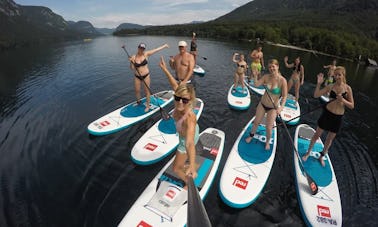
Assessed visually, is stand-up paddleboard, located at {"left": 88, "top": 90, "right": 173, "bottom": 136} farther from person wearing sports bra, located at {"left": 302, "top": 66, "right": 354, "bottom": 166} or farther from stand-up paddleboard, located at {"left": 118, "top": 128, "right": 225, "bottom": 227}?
person wearing sports bra, located at {"left": 302, "top": 66, "right": 354, "bottom": 166}

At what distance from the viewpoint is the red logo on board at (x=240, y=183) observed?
19.0 ft

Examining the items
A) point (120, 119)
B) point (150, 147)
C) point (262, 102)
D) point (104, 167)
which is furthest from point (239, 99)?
point (104, 167)

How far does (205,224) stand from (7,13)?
20987 cm

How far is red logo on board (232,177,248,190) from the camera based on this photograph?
579cm

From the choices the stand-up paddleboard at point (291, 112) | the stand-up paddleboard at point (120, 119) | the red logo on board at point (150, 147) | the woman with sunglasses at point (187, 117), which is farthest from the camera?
the stand-up paddleboard at point (291, 112)

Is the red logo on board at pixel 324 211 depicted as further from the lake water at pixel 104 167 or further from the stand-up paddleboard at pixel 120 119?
the stand-up paddleboard at pixel 120 119

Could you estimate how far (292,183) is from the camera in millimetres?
6586

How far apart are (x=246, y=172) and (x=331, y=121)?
3074mm

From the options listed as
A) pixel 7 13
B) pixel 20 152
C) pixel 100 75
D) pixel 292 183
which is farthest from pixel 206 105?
pixel 7 13

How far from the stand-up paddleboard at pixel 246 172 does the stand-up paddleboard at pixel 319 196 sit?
3.54ft

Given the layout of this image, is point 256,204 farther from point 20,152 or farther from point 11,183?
point 20,152

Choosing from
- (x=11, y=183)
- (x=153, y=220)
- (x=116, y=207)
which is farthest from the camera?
(x=11, y=183)

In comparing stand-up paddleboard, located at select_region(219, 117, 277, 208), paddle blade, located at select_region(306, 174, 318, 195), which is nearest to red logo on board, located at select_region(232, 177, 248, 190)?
Result: stand-up paddleboard, located at select_region(219, 117, 277, 208)

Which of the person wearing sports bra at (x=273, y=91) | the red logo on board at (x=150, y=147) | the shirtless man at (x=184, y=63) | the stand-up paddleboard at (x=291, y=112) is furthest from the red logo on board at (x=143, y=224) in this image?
the stand-up paddleboard at (x=291, y=112)
